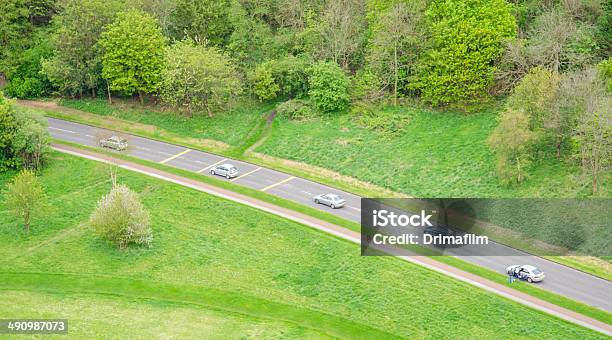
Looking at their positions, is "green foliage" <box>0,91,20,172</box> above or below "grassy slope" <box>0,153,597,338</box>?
above

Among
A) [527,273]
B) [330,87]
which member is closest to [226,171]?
[330,87]

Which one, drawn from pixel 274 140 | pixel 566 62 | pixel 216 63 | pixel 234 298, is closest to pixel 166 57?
pixel 216 63

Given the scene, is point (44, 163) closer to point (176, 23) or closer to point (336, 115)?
point (176, 23)

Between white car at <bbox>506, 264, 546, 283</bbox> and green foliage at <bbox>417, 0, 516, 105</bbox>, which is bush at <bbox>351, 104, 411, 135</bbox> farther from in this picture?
white car at <bbox>506, 264, 546, 283</bbox>

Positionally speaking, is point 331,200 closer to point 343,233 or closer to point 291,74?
point 343,233
